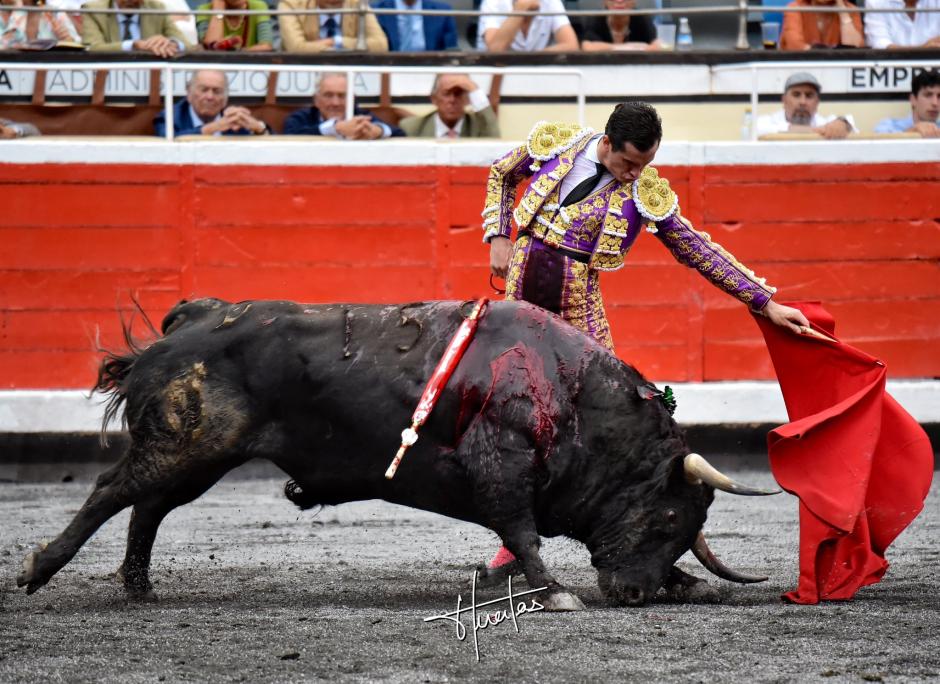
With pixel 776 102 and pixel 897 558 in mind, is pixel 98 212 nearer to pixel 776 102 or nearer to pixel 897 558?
pixel 776 102

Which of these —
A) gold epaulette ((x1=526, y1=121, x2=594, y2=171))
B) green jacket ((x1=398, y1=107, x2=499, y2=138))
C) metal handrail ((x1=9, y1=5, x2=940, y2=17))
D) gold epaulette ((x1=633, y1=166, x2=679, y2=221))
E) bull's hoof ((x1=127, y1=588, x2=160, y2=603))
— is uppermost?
metal handrail ((x1=9, y1=5, x2=940, y2=17))

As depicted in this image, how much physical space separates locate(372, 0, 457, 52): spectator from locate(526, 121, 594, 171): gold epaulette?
11.7 ft

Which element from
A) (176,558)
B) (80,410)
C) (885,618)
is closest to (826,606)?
(885,618)

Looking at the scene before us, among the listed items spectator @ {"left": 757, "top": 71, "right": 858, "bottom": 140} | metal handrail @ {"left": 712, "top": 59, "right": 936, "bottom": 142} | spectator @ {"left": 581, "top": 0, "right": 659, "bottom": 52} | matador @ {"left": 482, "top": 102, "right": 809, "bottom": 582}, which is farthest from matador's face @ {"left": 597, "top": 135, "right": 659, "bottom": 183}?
spectator @ {"left": 581, "top": 0, "right": 659, "bottom": 52}

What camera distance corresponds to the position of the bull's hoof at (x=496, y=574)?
4277 mm

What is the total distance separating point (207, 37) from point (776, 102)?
2995mm

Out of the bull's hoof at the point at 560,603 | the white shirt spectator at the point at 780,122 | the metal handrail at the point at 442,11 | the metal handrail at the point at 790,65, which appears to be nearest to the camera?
the bull's hoof at the point at 560,603

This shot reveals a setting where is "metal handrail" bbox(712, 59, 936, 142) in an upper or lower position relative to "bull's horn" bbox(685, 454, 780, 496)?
upper

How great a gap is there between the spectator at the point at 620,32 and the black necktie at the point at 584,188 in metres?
3.69

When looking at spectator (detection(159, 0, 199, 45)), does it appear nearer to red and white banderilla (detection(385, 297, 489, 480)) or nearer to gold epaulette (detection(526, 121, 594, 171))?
gold epaulette (detection(526, 121, 594, 171))

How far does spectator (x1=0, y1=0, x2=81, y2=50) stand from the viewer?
728cm
